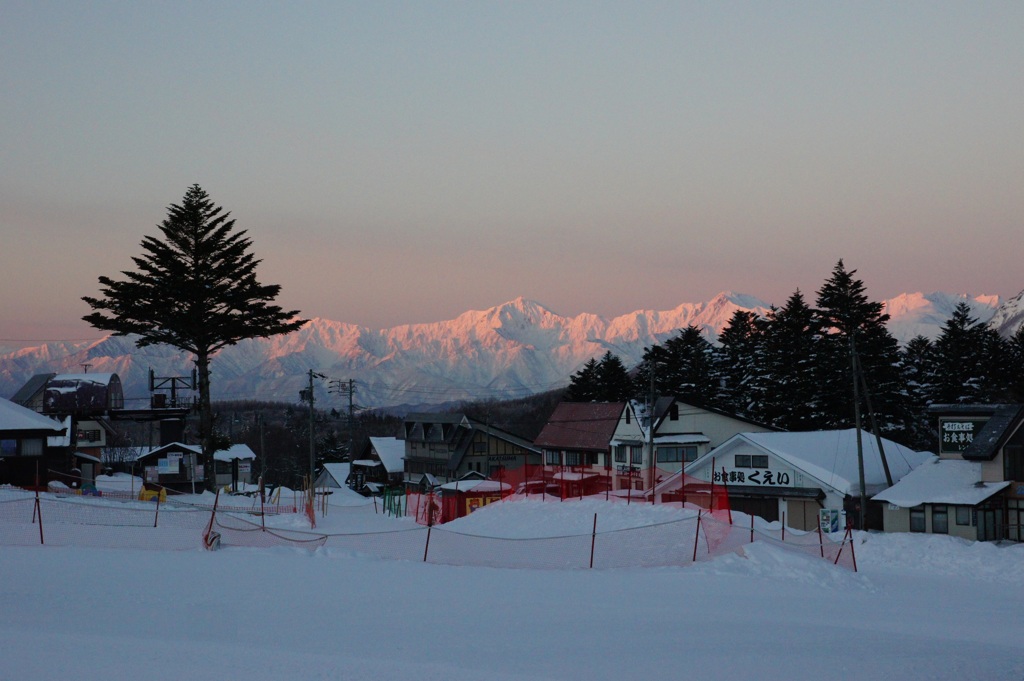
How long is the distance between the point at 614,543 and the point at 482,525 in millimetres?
11693

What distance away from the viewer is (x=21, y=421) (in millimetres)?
44469

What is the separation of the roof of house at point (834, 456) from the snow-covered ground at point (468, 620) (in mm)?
22984

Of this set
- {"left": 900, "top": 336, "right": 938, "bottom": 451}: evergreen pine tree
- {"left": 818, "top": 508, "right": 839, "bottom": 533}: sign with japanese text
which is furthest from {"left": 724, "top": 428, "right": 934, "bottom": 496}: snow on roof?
{"left": 900, "top": 336, "right": 938, "bottom": 451}: evergreen pine tree

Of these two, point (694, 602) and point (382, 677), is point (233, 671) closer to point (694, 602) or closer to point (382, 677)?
point (382, 677)

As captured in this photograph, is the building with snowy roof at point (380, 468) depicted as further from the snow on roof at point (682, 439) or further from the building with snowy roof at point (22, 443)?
the building with snowy roof at point (22, 443)

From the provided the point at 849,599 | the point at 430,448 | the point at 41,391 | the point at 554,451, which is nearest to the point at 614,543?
the point at 849,599

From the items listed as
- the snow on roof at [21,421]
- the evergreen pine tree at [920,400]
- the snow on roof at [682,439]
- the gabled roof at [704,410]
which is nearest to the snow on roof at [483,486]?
the snow on roof at [682,439]

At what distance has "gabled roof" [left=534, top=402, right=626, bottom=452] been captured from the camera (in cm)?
7031

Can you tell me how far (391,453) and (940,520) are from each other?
6340 centimetres

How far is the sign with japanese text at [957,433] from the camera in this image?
46.2m

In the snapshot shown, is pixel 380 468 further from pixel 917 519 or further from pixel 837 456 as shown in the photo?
→ pixel 917 519

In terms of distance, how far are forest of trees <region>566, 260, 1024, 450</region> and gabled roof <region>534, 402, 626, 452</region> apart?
3.96 m

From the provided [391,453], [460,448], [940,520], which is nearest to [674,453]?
[940,520]

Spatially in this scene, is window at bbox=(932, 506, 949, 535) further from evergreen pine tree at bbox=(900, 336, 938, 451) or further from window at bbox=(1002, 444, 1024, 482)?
evergreen pine tree at bbox=(900, 336, 938, 451)
